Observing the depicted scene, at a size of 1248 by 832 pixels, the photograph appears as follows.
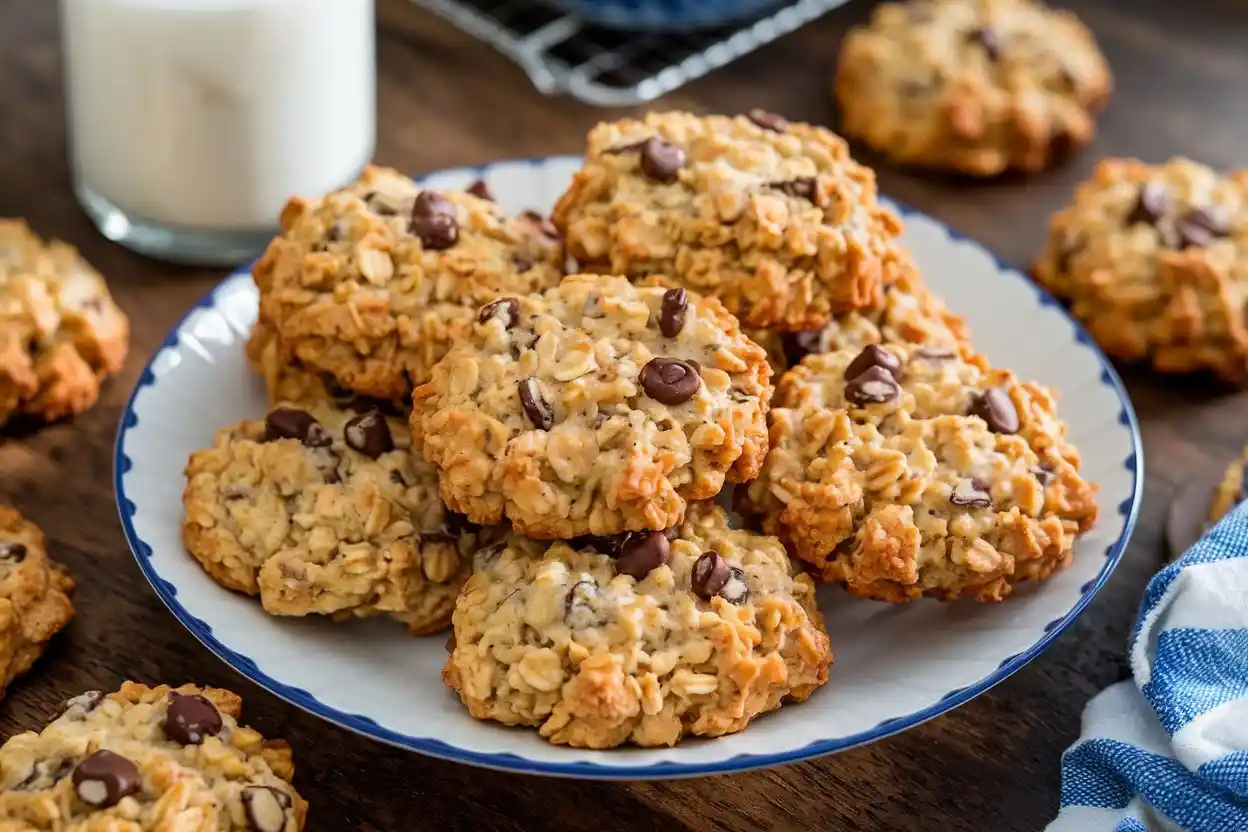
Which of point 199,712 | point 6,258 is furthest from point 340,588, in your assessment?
point 6,258

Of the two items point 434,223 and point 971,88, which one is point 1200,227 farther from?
point 434,223

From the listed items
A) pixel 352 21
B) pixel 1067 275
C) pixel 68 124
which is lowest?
pixel 68 124

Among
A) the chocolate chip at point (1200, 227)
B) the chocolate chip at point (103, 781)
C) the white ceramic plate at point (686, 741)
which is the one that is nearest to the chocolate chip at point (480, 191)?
the white ceramic plate at point (686, 741)

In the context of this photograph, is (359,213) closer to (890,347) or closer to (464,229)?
(464,229)

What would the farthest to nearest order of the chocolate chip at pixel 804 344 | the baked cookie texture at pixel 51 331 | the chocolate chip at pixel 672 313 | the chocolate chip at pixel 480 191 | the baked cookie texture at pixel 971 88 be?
the baked cookie texture at pixel 971 88 → the baked cookie texture at pixel 51 331 → the chocolate chip at pixel 480 191 → the chocolate chip at pixel 804 344 → the chocolate chip at pixel 672 313

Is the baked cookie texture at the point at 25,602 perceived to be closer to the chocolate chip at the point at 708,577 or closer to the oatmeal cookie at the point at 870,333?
the chocolate chip at the point at 708,577
